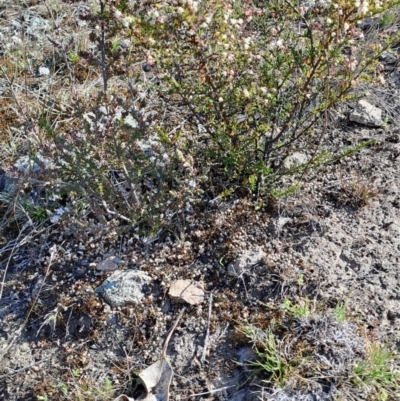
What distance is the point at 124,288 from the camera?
2.92 m

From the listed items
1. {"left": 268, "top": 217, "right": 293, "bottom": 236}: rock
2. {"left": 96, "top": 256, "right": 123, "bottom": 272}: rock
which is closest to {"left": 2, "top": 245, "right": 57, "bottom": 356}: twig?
{"left": 96, "top": 256, "right": 123, "bottom": 272}: rock

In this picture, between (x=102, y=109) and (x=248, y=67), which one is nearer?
(x=102, y=109)

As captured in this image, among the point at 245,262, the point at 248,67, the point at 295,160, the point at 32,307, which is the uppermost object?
the point at 248,67

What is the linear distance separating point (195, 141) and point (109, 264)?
1016mm

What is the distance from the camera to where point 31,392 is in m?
2.71

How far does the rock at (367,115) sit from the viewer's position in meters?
3.67

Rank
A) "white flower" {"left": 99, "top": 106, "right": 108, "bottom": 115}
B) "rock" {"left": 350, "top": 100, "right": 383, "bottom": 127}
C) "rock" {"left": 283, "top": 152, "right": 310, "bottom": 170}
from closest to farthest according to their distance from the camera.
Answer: "white flower" {"left": 99, "top": 106, "right": 108, "bottom": 115} → "rock" {"left": 283, "top": 152, "right": 310, "bottom": 170} → "rock" {"left": 350, "top": 100, "right": 383, "bottom": 127}

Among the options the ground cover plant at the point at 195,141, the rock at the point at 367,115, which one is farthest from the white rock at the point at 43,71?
the rock at the point at 367,115

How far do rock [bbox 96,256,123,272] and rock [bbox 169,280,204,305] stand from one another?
37 centimetres

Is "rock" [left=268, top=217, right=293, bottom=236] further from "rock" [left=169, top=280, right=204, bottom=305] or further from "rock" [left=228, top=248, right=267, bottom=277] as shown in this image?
"rock" [left=169, top=280, right=204, bottom=305]

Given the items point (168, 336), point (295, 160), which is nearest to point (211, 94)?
point (295, 160)

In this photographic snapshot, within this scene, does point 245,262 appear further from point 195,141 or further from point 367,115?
point 367,115

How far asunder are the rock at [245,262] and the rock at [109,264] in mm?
667

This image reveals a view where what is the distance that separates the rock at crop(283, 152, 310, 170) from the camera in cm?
338
